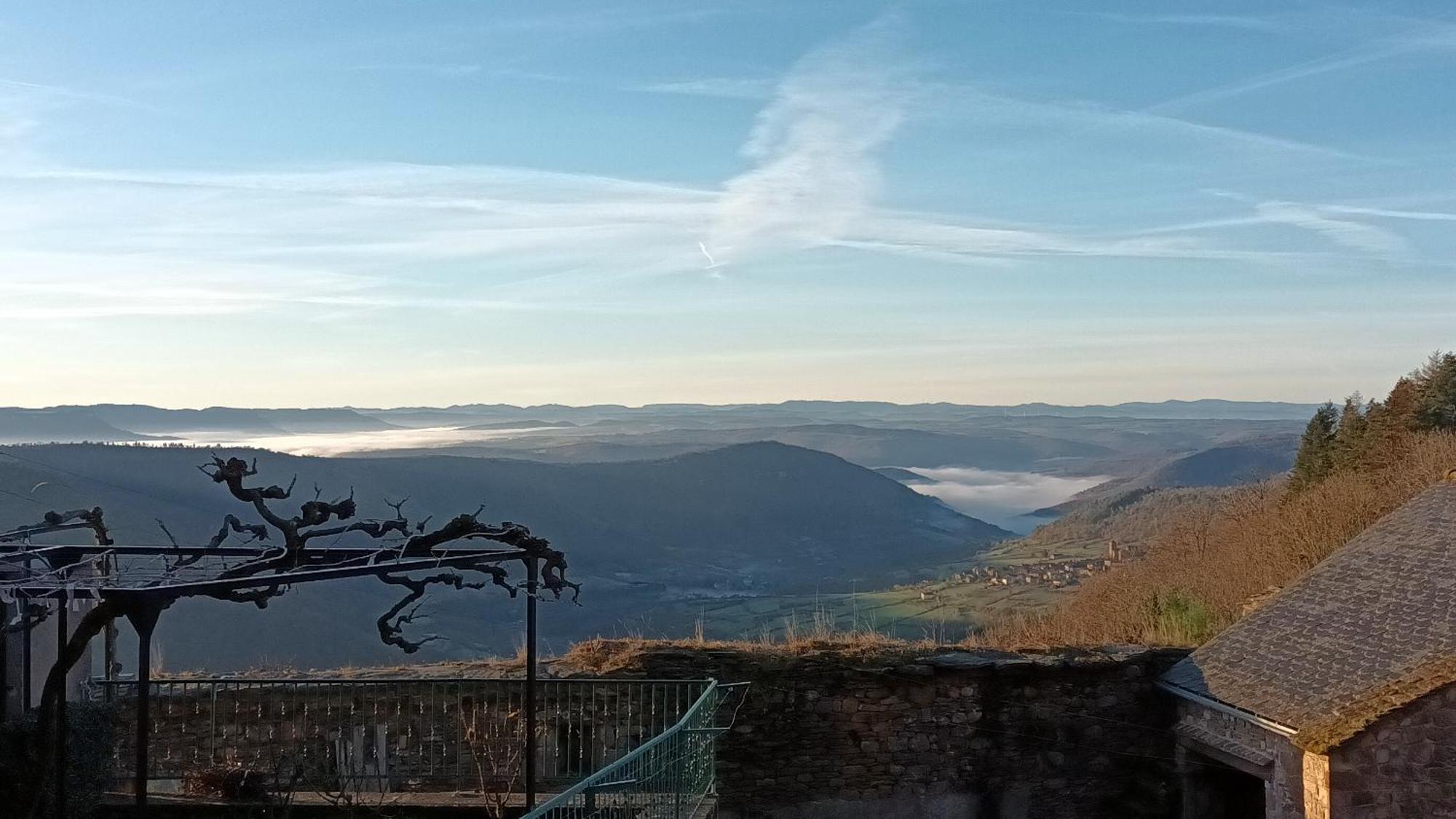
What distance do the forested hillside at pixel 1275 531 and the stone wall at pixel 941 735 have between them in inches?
76.3

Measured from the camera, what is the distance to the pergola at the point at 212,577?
812cm

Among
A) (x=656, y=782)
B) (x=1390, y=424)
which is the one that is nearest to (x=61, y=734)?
(x=656, y=782)

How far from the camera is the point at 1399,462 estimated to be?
89.7ft

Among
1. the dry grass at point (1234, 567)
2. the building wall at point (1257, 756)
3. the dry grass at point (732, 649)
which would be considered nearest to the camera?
the building wall at point (1257, 756)

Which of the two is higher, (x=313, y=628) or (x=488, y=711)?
(x=488, y=711)

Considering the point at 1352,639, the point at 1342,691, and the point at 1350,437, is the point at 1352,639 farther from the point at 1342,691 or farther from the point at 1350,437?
the point at 1350,437

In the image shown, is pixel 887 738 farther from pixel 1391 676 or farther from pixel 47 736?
pixel 47 736

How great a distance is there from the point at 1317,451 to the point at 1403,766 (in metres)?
26.5

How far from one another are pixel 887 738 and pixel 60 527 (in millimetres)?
10002

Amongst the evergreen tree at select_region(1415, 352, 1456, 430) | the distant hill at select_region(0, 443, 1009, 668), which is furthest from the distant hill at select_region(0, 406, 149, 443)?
the evergreen tree at select_region(1415, 352, 1456, 430)

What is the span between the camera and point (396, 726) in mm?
14055

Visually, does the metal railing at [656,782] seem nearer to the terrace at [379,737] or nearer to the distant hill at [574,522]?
the terrace at [379,737]

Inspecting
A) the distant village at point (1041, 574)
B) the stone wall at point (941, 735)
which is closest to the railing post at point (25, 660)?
the stone wall at point (941, 735)

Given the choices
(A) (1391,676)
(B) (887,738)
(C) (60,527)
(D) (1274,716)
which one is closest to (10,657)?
(C) (60,527)
